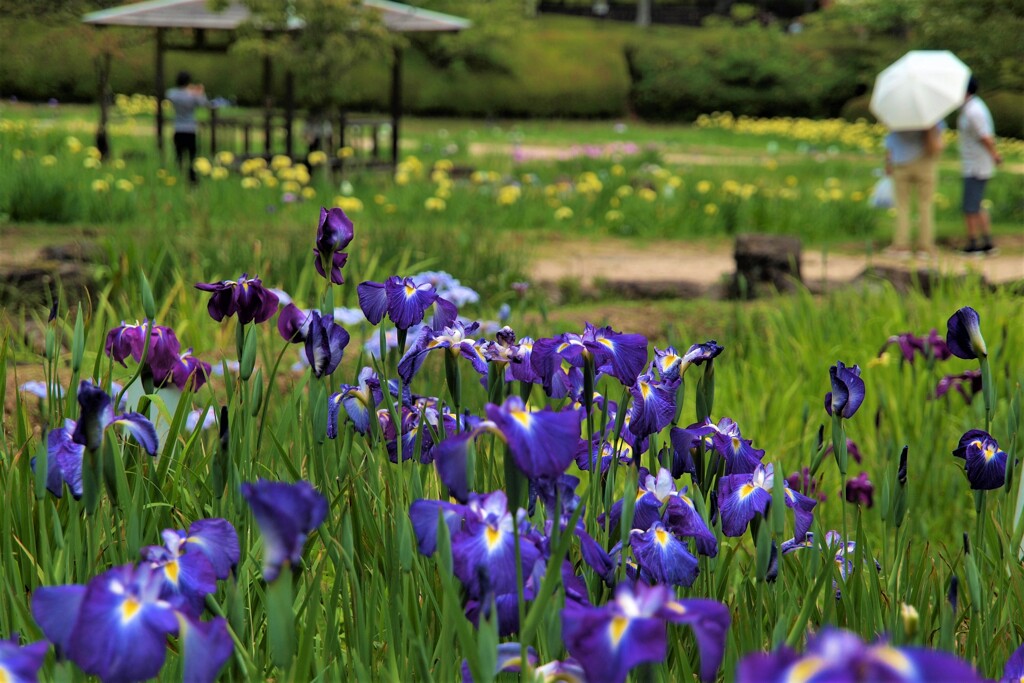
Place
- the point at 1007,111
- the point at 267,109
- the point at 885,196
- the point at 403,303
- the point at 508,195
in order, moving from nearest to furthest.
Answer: the point at 403,303 → the point at 508,195 → the point at 885,196 → the point at 267,109 → the point at 1007,111

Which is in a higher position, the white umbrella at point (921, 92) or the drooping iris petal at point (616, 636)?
the white umbrella at point (921, 92)

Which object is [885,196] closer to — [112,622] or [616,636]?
[616,636]

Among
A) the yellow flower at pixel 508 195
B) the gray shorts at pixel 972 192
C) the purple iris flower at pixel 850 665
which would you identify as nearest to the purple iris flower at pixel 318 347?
the purple iris flower at pixel 850 665

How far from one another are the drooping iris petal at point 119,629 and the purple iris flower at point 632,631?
0.35 metres

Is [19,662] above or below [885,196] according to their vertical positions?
above

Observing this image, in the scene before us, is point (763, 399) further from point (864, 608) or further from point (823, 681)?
point (823, 681)

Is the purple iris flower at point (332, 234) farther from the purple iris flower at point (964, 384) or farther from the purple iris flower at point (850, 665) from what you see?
the purple iris flower at point (964, 384)

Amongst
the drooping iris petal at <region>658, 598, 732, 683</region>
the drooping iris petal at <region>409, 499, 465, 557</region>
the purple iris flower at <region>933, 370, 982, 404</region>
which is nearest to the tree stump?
the purple iris flower at <region>933, 370, 982, 404</region>

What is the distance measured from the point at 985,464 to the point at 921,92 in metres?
7.63

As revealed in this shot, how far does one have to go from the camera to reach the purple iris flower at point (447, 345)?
1649mm

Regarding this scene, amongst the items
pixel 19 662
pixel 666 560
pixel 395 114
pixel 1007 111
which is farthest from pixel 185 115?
pixel 1007 111

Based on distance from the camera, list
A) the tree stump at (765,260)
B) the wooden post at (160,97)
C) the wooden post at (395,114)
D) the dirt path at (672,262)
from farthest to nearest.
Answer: the wooden post at (395,114), the wooden post at (160,97), the dirt path at (672,262), the tree stump at (765,260)

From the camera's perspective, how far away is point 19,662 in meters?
0.98

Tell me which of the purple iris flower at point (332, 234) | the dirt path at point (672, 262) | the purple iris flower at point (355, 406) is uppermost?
the purple iris flower at point (332, 234)
